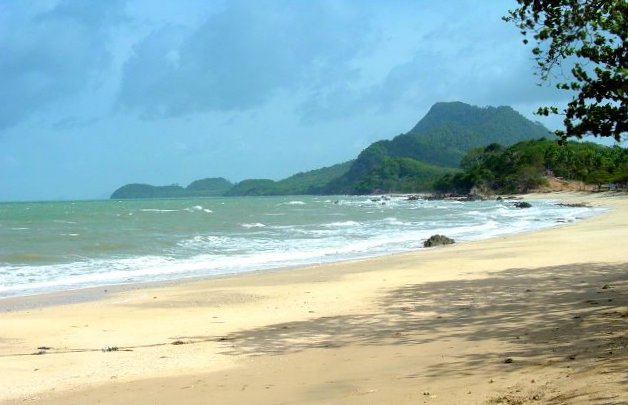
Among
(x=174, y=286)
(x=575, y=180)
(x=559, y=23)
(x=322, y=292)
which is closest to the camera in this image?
(x=559, y=23)

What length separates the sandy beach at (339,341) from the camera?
18.6ft

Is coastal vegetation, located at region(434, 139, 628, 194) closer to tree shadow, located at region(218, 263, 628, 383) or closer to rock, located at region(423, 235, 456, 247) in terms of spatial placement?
rock, located at region(423, 235, 456, 247)

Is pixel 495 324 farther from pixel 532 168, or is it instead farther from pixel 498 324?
pixel 532 168

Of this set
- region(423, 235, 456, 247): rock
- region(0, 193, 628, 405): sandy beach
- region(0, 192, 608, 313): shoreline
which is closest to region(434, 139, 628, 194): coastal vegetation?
region(423, 235, 456, 247): rock

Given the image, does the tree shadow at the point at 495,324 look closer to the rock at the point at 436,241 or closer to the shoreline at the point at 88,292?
the shoreline at the point at 88,292

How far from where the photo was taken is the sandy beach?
5672 mm

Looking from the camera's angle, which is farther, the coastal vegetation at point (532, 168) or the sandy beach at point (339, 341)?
the coastal vegetation at point (532, 168)

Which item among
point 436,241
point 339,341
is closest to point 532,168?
point 436,241

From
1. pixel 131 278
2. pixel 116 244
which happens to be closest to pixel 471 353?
pixel 131 278

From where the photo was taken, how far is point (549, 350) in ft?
21.3

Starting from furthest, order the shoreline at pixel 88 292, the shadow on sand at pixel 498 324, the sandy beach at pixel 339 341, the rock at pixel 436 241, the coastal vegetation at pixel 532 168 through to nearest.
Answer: the coastal vegetation at pixel 532 168, the rock at pixel 436 241, the shoreline at pixel 88 292, the shadow on sand at pixel 498 324, the sandy beach at pixel 339 341

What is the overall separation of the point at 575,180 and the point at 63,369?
128 metres

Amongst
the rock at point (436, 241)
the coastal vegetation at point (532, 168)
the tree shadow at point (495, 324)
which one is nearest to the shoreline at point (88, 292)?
the tree shadow at point (495, 324)

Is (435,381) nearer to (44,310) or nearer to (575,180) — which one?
(44,310)
